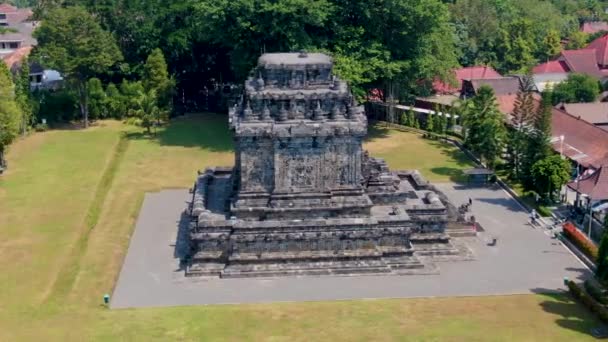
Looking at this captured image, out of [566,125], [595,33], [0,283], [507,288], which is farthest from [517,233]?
[595,33]

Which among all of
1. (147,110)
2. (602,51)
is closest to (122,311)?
(147,110)

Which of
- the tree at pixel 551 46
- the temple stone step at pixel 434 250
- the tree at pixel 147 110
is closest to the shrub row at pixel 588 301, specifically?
the temple stone step at pixel 434 250

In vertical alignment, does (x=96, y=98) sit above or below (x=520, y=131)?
below

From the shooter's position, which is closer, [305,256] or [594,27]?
[305,256]

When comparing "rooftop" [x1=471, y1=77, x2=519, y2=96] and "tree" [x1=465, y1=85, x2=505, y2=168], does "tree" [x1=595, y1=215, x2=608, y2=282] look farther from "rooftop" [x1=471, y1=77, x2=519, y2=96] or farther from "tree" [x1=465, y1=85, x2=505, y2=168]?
"rooftop" [x1=471, y1=77, x2=519, y2=96]

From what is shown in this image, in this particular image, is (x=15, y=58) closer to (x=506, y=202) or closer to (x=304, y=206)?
(x=304, y=206)

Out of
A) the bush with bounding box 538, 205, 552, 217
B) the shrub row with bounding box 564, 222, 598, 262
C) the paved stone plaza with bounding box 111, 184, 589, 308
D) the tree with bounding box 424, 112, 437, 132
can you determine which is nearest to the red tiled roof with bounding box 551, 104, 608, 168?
the bush with bounding box 538, 205, 552, 217

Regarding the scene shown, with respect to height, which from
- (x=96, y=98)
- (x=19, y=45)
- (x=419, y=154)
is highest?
(x=19, y=45)

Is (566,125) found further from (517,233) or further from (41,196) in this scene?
(41,196)
